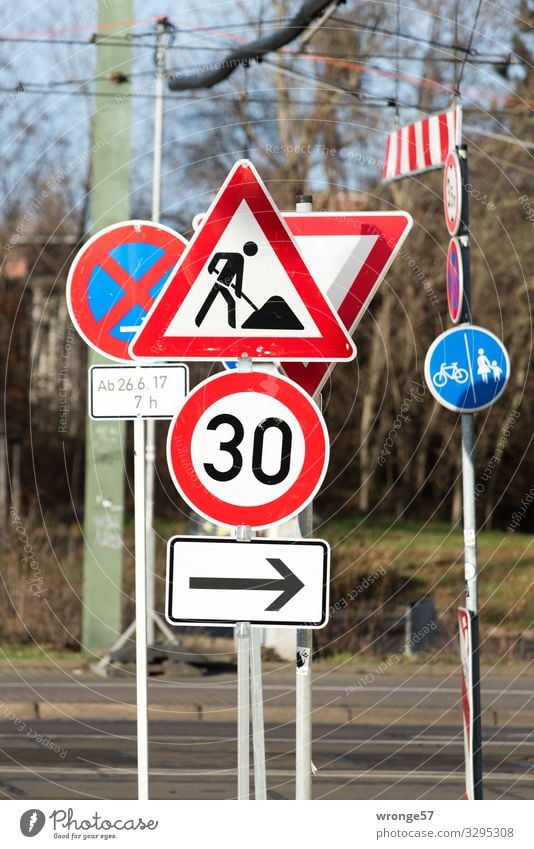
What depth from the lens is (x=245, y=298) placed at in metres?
4.85

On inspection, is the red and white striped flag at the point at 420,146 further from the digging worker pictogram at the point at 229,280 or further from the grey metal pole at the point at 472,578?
the digging worker pictogram at the point at 229,280

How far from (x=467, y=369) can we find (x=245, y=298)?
2411 millimetres

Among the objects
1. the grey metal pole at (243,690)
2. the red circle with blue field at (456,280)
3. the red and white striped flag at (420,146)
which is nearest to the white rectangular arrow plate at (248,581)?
the grey metal pole at (243,690)

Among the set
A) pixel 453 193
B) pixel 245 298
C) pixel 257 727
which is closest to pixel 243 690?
pixel 257 727

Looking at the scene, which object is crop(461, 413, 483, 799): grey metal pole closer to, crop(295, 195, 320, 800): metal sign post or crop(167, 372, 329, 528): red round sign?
crop(295, 195, 320, 800): metal sign post

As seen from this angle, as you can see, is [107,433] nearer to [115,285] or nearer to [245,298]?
[115,285]

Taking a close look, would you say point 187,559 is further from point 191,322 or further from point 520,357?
point 520,357

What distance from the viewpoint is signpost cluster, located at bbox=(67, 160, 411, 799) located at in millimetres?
4531

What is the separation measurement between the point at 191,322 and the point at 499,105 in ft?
48.5

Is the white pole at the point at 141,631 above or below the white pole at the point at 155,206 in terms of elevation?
below

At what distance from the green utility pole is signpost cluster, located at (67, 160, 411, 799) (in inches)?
274

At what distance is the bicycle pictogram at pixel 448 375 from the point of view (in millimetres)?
7031

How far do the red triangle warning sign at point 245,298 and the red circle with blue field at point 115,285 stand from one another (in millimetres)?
1406

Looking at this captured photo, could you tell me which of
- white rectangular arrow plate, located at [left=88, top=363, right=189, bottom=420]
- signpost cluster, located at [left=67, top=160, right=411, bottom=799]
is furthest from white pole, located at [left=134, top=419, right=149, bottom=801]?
white rectangular arrow plate, located at [left=88, top=363, right=189, bottom=420]
